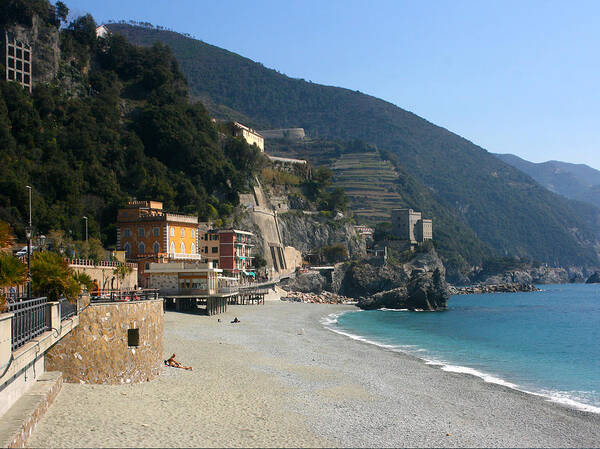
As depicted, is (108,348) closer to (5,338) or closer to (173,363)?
(173,363)

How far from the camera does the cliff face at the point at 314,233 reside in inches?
3816

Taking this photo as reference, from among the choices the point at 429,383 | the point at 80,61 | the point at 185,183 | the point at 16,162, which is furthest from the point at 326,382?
the point at 80,61

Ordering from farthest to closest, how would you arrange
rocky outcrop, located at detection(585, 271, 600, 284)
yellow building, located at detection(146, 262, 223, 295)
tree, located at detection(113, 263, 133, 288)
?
rocky outcrop, located at detection(585, 271, 600, 284), yellow building, located at detection(146, 262, 223, 295), tree, located at detection(113, 263, 133, 288)

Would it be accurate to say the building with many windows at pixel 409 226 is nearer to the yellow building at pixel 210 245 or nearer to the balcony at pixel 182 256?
the yellow building at pixel 210 245

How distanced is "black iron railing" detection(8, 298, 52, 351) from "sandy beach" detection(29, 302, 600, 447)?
2051mm

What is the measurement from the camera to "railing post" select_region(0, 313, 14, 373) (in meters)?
9.86

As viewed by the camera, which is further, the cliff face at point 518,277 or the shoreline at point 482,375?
the cliff face at point 518,277

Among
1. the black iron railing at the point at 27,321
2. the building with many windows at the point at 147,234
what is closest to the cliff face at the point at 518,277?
the building with many windows at the point at 147,234

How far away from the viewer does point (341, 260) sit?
322 feet

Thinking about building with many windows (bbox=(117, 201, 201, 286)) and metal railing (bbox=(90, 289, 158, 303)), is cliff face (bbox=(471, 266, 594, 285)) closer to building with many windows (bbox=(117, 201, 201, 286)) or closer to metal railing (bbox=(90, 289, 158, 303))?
building with many windows (bbox=(117, 201, 201, 286))

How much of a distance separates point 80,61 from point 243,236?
2980cm

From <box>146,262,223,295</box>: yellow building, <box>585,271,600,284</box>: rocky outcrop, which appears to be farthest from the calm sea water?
<box>585,271,600,284</box>: rocky outcrop

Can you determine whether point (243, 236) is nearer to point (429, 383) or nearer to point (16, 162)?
point (16, 162)

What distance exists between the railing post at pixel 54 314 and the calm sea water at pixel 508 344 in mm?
17420
